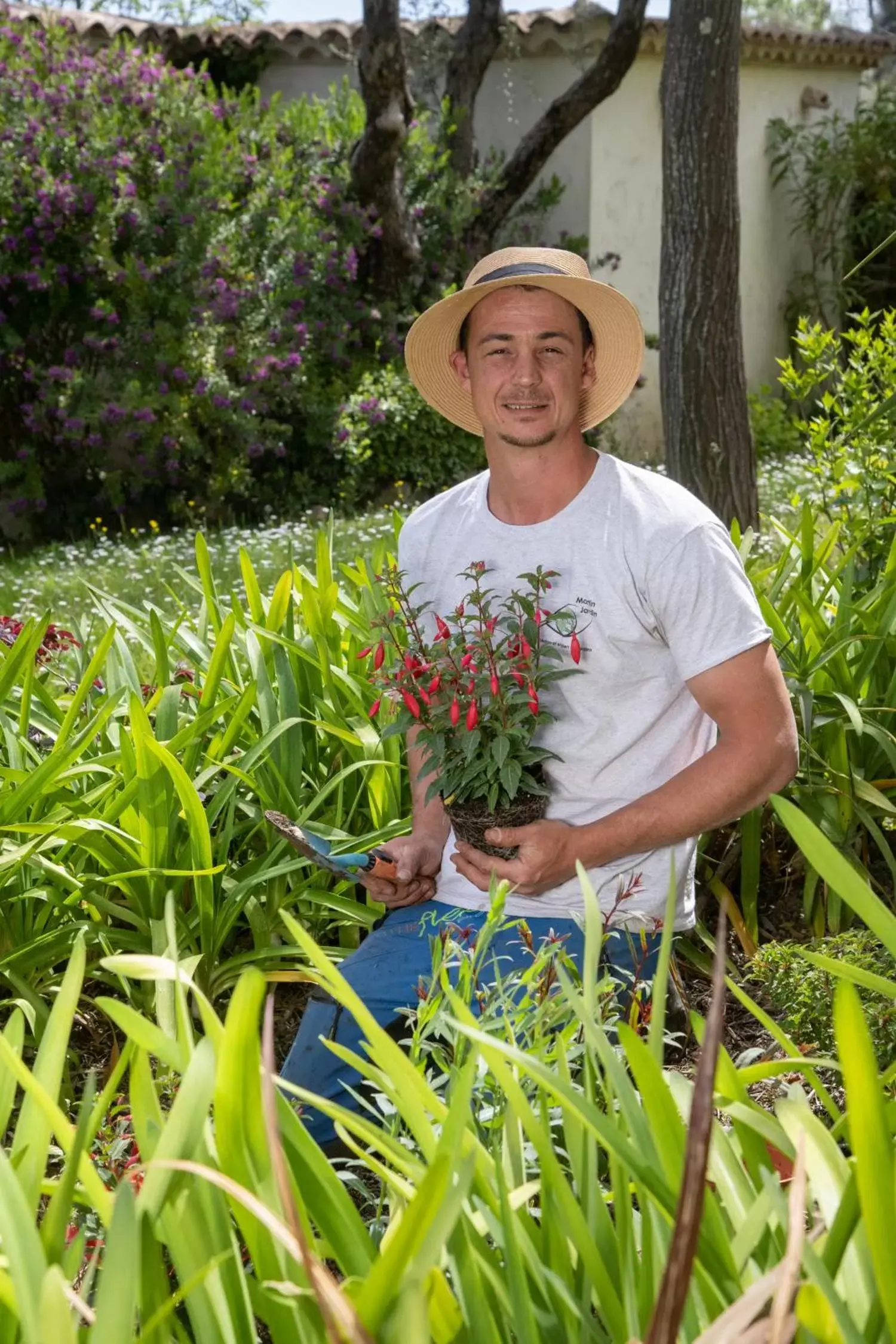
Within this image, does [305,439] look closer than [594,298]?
No

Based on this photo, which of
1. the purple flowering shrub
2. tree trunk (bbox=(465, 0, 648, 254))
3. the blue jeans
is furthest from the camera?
tree trunk (bbox=(465, 0, 648, 254))

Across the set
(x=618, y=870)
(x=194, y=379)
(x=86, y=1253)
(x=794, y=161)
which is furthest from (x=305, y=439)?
(x=86, y=1253)

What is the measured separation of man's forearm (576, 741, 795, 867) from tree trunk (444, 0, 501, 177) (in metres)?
10.4

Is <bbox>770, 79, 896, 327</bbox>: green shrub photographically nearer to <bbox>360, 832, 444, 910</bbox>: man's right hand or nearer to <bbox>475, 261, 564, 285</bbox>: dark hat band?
<bbox>475, 261, 564, 285</bbox>: dark hat band

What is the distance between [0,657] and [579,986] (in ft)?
6.19

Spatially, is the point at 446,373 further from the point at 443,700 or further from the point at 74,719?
the point at 74,719

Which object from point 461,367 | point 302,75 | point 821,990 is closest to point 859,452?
point 461,367

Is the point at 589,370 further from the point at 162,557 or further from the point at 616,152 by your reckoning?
the point at 616,152

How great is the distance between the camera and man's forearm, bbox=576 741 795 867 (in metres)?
2.14

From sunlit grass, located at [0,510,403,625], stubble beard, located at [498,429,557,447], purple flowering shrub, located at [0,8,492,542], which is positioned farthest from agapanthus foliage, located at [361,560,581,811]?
purple flowering shrub, located at [0,8,492,542]

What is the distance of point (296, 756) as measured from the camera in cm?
285

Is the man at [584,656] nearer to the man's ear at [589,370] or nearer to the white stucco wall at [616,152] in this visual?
the man's ear at [589,370]

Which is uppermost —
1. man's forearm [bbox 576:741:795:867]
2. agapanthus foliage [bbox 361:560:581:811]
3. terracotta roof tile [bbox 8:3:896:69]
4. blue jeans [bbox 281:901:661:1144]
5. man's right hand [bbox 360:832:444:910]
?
terracotta roof tile [bbox 8:3:896:69]

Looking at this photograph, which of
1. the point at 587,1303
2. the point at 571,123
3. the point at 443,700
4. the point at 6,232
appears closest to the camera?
the point at 587,1303
